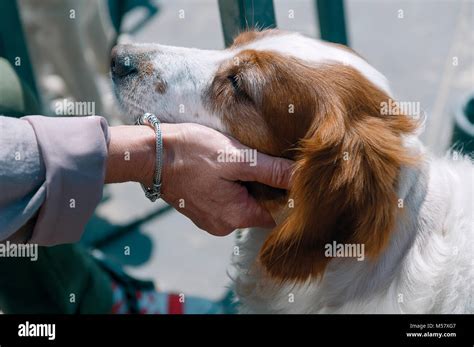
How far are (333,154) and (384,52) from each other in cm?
282

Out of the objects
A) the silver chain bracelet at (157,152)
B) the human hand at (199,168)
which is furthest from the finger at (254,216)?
the silver chain bracelet at (157,152)

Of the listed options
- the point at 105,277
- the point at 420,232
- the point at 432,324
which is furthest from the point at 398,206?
the point at 105,277

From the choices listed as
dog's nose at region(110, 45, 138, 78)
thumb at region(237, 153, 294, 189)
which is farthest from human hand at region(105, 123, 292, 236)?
dog's nose at region(110, 45, 138, 78)

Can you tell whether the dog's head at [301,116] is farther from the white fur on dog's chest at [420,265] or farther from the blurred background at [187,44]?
the blurred background at [187,44]

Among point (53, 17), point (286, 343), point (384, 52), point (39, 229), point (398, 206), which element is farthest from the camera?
point (384, 52)

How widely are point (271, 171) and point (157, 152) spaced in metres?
0.28

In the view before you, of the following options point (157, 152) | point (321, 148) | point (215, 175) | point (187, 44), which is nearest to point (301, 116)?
point (321, 148)

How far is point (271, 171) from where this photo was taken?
67.9 inches

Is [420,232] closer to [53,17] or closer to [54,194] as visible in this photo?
[54,194]

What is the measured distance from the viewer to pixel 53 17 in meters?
3.49

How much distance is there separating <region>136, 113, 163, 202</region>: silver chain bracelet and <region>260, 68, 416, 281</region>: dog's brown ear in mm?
330

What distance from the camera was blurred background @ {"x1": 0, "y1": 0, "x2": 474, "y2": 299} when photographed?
2.60 m

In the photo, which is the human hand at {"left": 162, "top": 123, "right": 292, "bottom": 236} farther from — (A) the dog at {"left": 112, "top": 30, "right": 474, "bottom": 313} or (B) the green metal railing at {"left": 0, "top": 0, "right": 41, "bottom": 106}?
(B) the green metal railing at {"left": 0, "top": 0, "right": 41, "bottom": 106}

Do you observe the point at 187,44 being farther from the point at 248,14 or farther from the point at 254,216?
the point at 254,216
